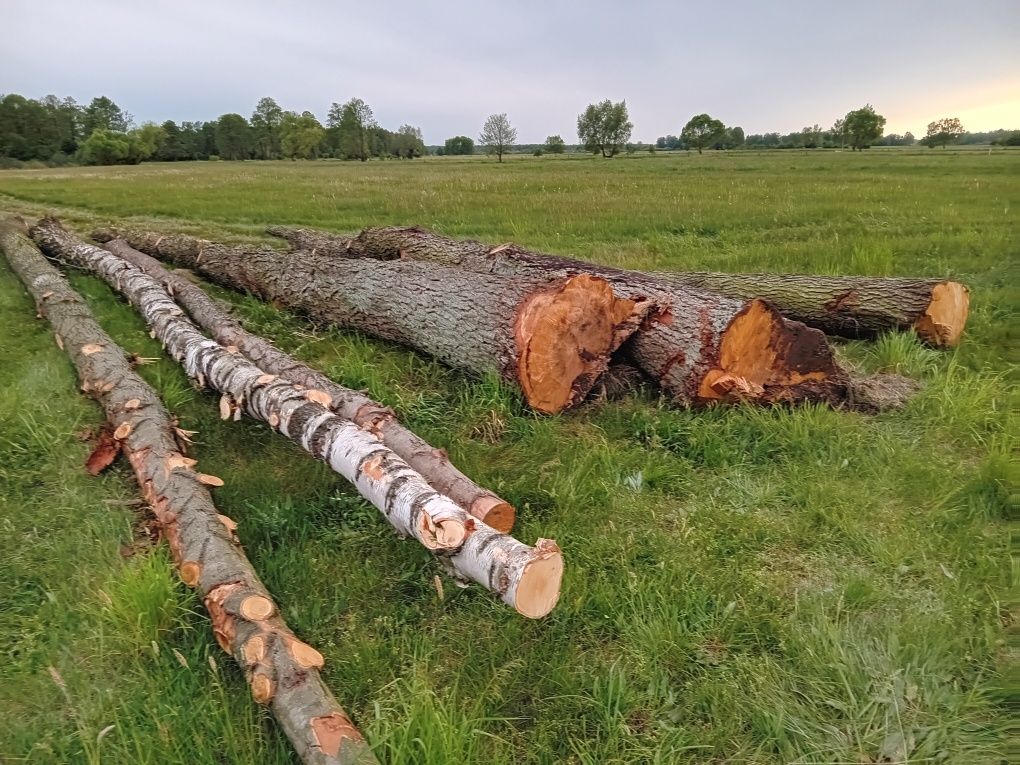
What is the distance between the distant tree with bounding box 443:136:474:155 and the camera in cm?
12250

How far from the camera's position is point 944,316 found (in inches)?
227

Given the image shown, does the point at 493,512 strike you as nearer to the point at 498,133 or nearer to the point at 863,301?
the point at 863,301

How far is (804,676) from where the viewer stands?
7.76ft

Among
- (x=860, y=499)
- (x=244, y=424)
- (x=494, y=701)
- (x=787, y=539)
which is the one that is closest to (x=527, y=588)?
(x=494, y=701)

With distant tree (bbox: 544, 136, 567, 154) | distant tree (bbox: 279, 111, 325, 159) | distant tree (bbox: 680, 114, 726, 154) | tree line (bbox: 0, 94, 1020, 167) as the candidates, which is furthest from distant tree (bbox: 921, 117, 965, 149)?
distant tree (bbox: 279, 111, 325, 159)

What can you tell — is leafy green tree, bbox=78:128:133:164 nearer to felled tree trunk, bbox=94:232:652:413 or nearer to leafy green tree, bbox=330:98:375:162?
leafy green tree, bbox=330:98:375:162

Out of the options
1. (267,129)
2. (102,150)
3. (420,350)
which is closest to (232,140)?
(267,129)

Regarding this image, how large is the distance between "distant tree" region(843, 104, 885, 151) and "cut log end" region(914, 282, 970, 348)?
86106 millimetres

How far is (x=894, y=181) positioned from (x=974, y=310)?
1895 cm

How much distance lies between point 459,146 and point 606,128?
40.7 metres

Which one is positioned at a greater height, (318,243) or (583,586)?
(318,243)

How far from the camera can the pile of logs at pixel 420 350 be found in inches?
95.5

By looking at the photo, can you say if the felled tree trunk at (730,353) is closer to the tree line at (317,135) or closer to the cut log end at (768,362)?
the cut log end at (768,362)

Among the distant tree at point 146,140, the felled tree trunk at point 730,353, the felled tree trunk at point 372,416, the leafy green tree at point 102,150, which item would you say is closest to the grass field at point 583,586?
the felled tree trunk at point 730,353
